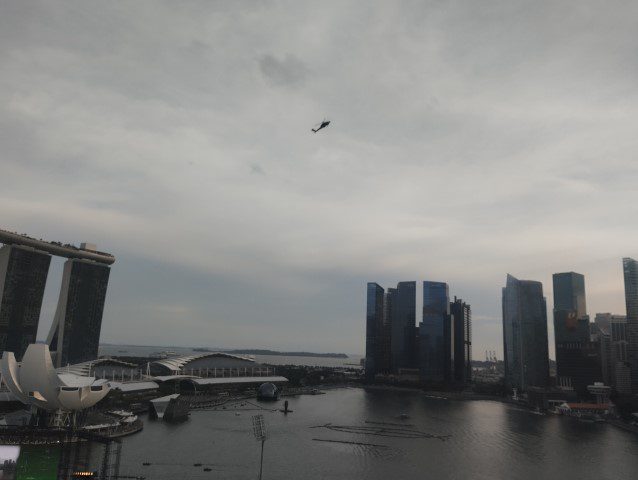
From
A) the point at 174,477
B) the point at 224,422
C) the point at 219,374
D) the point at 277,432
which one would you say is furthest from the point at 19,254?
the point at 174,477

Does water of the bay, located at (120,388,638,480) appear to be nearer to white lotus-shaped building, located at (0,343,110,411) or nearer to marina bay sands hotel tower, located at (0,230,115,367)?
white lotus-shaped building, located at (0,343,110,411)

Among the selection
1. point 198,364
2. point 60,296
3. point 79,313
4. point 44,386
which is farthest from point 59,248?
point 44,386

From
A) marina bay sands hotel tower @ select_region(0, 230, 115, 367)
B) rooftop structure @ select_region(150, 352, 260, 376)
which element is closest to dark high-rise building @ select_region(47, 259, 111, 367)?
marina bay sands hotel tower @ select_region(0, 230, 115, 367)

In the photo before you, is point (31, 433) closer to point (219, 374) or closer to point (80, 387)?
point (80, 387)

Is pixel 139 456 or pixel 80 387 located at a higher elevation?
pixel 80 387

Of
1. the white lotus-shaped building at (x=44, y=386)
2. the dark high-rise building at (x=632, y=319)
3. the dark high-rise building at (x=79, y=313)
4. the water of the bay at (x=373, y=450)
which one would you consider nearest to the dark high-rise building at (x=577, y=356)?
the dark high-rise building at (x=632, y=319)

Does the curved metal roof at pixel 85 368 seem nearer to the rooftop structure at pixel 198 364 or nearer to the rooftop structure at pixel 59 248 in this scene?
the rooftop structure at pixel 198 364
